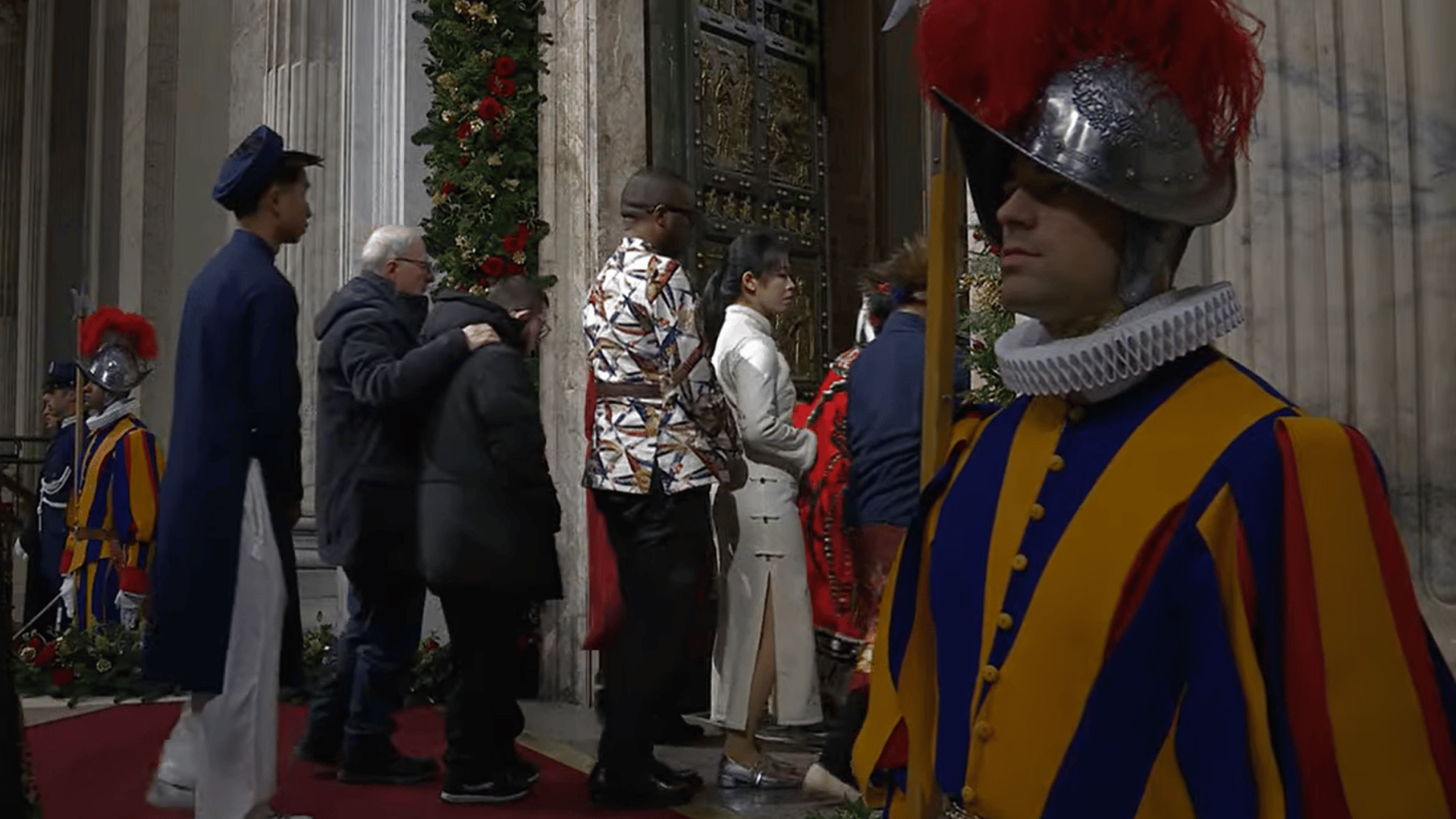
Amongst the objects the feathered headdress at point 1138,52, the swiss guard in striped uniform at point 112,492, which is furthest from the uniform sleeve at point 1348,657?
the swiss guard in striped uniform at point 112,492

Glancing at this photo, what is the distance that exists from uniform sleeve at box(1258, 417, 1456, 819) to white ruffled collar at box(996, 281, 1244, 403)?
165 mm

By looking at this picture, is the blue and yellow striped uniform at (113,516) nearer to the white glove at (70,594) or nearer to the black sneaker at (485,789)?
the white glove at (70,594)

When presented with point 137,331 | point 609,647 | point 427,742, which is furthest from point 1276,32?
point 137,331

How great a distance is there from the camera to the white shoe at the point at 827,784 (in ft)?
15.7

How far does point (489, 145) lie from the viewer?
24.6 ft

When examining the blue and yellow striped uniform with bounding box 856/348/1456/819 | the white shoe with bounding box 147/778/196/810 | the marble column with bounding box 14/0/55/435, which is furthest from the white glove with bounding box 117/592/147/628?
the marble column with bounding box 14/0/55/435

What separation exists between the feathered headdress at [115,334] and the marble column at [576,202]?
3.12 meters

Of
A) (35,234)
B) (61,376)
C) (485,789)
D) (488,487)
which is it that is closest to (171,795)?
(485,789)

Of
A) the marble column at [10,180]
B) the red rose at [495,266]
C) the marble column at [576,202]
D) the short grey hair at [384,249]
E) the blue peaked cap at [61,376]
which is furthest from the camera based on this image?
the marble column at [10,180]

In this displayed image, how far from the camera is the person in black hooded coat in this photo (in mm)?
4488

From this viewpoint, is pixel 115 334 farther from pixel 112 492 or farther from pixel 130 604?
pixel 130 604

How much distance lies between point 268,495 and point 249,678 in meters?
0.50

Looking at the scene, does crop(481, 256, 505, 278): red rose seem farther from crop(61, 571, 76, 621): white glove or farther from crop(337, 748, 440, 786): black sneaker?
crop(61, 571, 76, 621): white glove

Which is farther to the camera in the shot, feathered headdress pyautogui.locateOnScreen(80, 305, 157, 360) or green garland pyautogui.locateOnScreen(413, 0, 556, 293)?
feathered headdress pyautogui.locateOnScreen(80, 305, 157, 360)
